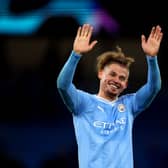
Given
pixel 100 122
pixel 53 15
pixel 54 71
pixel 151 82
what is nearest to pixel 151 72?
pixel 151 82

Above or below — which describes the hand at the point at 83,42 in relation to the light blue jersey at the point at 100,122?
above

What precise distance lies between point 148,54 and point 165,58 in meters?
2.30

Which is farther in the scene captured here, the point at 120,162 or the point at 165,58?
the point at 165,58

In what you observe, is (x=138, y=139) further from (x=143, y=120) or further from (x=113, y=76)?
(x=113, y=76)

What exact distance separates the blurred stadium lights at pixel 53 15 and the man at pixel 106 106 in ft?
6.59

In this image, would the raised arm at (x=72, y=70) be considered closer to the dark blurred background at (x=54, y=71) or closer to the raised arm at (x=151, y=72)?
the raised arm at (x=151, y=72)

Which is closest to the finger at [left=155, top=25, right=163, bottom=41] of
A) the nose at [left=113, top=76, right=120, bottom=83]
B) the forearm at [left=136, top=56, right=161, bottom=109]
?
the forearm at [left=136, top=56, right=161, bottom=109]

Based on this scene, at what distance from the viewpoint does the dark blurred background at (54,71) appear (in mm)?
5273

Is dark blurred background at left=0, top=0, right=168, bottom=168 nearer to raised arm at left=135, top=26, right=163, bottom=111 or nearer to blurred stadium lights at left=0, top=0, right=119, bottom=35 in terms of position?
blurred stadium lights at left=0, top=0, right=119, bottom=35

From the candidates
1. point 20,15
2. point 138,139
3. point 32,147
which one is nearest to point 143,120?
point 138,139

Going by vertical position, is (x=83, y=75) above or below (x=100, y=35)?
below

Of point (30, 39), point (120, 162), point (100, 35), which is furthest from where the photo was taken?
point (30, 39)

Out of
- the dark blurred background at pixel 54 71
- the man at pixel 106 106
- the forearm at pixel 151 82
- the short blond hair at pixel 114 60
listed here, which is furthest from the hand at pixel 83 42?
the dark blurred background at pixel 54 71

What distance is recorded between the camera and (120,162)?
3076mm
